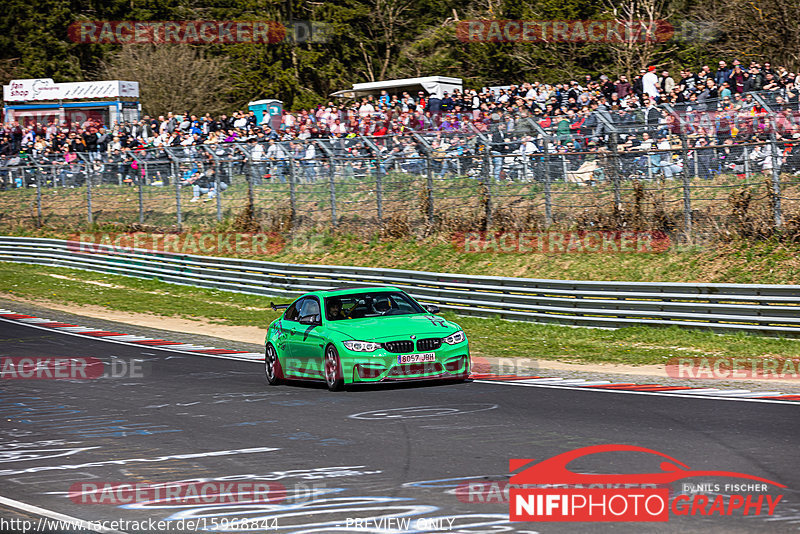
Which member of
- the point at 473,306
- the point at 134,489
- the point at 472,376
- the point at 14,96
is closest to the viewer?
the point at 134,489

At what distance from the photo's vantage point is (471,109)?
92.9ft

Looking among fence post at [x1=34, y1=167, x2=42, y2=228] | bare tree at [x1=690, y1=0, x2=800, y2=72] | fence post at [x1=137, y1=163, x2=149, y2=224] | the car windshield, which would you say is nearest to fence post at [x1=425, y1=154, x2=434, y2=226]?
fence post at [x1=137, y1=163, x2=149, y2=224]

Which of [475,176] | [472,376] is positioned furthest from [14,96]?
[472,376]

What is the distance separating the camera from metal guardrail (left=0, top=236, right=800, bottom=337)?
1691cm

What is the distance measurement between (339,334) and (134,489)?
5.44 metres

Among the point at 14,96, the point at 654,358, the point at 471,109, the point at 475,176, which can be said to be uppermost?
the point at 14,96

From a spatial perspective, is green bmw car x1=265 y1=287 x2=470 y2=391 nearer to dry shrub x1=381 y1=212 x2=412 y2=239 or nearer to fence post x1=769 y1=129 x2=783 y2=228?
fence post x1=769 y1=129 x2=783 y2=228

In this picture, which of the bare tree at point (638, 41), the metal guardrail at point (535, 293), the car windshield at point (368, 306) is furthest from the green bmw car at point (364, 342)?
the bare tree at point (638, 41)

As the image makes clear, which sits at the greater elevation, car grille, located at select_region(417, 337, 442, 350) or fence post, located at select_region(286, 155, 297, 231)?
fence post, located at select_region(286, 155, 297, 231)

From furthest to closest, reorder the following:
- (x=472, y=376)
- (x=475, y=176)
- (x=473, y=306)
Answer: (x=475, y=176), (x=473, y=306), (x=472, y=376)

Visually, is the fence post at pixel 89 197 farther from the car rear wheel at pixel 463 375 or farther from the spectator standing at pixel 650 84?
the car rear wheel at pixel 463 375

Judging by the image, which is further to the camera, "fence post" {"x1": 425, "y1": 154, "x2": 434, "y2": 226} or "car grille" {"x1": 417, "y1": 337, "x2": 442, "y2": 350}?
"fence post" {"x1": 425, "y1": 154, "x2": 434, "y2": 226}

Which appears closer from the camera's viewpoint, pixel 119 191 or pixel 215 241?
pixel 215 241

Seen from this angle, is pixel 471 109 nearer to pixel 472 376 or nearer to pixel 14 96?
pixel 472 376
